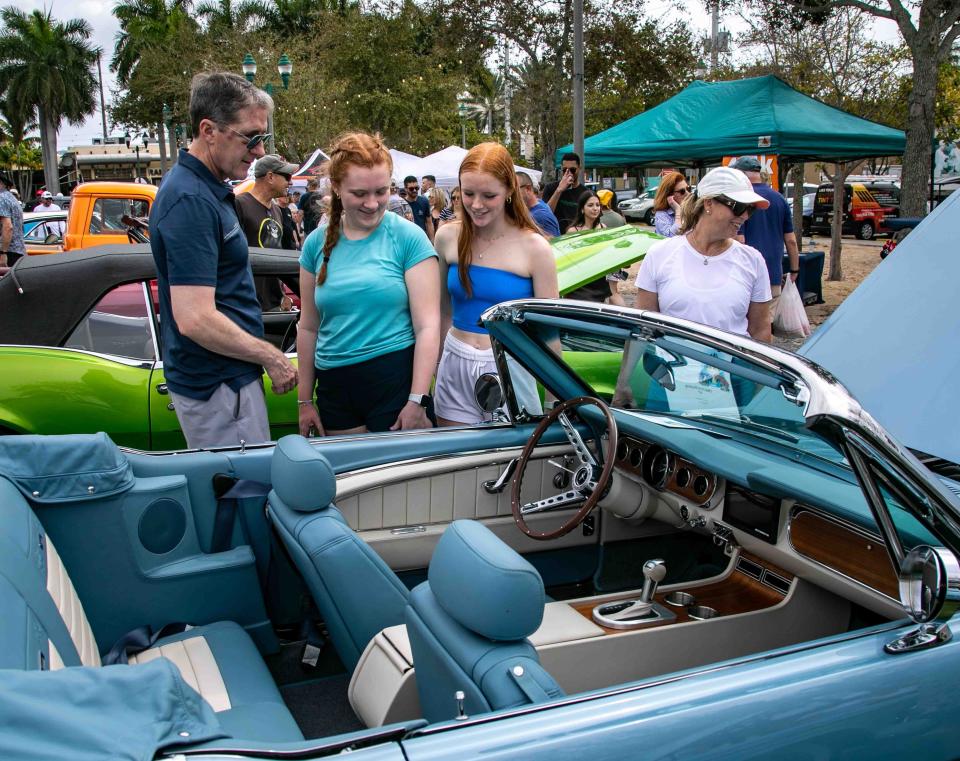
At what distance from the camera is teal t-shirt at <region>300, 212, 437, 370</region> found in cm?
327

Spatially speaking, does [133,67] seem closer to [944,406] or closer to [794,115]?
[794,115]

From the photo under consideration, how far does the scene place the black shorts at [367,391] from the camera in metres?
3.34

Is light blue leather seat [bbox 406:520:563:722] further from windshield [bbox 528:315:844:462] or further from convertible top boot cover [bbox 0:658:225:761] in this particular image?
windshield [bbox 528:315:844:462]

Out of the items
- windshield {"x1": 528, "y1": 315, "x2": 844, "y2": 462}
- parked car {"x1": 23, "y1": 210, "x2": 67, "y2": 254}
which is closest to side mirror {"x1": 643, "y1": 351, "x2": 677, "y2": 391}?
windshield {"x1": 528, "y1": 315, "x2": 844, "y2": 462}

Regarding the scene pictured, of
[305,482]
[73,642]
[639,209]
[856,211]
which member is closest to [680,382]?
[305,482]

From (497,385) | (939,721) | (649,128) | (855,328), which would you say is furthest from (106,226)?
(939,721)

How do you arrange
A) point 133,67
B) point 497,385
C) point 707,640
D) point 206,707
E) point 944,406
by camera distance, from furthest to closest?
point 133,67
point 497,385
point 707,640
point 944,406
point 206,707

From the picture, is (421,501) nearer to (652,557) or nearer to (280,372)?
(280,372)

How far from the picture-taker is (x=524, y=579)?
1530mm

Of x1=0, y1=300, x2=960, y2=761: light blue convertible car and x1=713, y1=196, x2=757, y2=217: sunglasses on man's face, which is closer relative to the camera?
x1=0, y1=300, x2=960, y2=761: light blue convertible car

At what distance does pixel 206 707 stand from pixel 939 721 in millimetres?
1376

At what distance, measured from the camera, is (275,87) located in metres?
27.3

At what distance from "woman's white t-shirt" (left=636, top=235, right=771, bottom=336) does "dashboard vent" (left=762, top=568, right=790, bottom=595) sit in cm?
112

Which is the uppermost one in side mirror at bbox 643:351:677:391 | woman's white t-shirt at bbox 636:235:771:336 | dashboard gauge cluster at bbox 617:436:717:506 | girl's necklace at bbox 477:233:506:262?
girl's necklace at bbox 477:233:506:262
